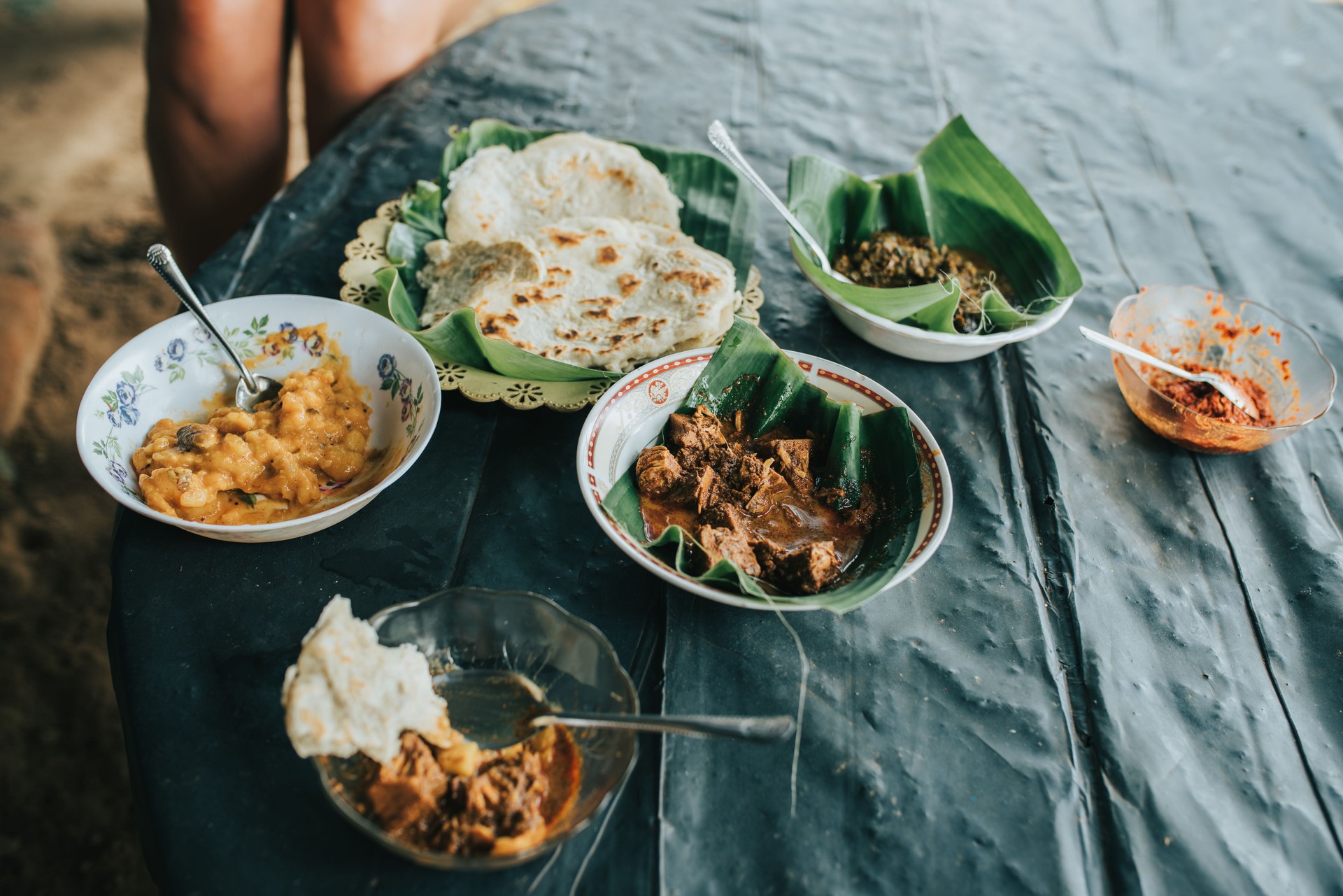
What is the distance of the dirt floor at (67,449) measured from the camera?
7.82 feet

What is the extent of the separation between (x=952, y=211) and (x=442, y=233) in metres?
1.53

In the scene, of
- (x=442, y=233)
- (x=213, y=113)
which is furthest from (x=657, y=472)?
(x=213, y=113)

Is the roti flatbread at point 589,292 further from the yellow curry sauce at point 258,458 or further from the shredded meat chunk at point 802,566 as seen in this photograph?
the shredded meat chunk at point 802,566

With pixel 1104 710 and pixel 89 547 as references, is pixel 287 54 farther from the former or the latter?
pixel 1104 710

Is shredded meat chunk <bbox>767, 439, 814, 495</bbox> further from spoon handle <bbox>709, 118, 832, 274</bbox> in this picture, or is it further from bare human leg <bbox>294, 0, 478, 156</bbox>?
bare human leg <bbox>294, 0, 478, 156</bbox>

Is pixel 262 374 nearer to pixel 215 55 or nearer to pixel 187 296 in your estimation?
pixel 187 296

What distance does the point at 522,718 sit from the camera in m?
1.29

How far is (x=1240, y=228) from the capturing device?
9.00ft

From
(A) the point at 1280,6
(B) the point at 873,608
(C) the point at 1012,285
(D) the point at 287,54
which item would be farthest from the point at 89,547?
(A) the point at 1280,6

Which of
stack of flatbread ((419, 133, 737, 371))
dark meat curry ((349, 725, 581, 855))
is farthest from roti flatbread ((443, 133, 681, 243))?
dark meat curry ((349, 725, 581, 855))

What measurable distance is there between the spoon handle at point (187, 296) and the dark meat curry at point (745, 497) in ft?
3.00

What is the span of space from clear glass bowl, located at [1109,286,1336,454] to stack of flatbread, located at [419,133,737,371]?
1.09 metres

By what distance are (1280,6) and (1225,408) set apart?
323 centimetres

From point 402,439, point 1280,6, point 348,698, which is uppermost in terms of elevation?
point 1280,6
